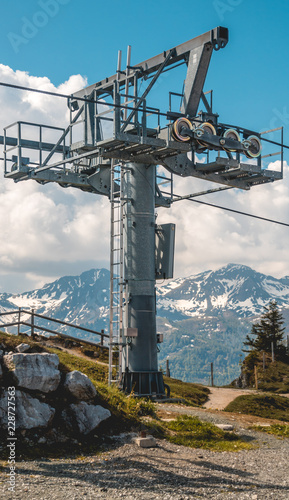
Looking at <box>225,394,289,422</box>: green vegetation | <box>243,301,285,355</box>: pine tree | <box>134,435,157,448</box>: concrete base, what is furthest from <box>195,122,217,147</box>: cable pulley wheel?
<box>243,301,285,355</box>: pine tree

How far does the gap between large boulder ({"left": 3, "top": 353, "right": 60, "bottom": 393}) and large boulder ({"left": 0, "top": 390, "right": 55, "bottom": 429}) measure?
408mm

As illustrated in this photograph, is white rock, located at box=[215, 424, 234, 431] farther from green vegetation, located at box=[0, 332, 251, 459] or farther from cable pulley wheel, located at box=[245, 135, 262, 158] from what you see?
cable pulley wheel, located at box=[245, 135, 262, 158]

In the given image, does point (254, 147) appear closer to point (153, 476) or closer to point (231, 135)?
point (231, 135)

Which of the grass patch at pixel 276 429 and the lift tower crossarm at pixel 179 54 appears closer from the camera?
the grass patch at pixel 276 429

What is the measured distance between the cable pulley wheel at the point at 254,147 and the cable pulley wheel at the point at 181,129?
378 centimetres

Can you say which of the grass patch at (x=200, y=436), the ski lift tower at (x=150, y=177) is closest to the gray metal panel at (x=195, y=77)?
the ski lift tower at (x=150, y=177)

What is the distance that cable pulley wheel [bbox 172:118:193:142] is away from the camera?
75.9 feet

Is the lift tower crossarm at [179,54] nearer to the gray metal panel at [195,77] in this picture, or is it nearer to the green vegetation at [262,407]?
the gray metal panel at [195,77]

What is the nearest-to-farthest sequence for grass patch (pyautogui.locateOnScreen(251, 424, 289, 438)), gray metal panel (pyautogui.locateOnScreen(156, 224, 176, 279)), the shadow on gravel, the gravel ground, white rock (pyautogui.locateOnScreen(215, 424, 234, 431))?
the gravel ground
the shadow on gravel
white rock (pyautogui.locateOnScreen(215, 424, 234, 431))
grass patch (pyautogui.locateOnScreen(251, 424, 289, 438))
gray metal panel (pyautogui.locateOnScreen(156, 224, 176, 279))

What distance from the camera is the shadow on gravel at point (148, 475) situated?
47.0 feet

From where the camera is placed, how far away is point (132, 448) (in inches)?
687

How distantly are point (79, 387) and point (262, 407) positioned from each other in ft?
48.8

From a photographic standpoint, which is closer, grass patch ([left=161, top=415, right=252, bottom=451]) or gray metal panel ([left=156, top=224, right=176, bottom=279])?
grass patch ([left=161, top=415, right=252, bottom=451])

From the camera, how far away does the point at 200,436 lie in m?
20.1
